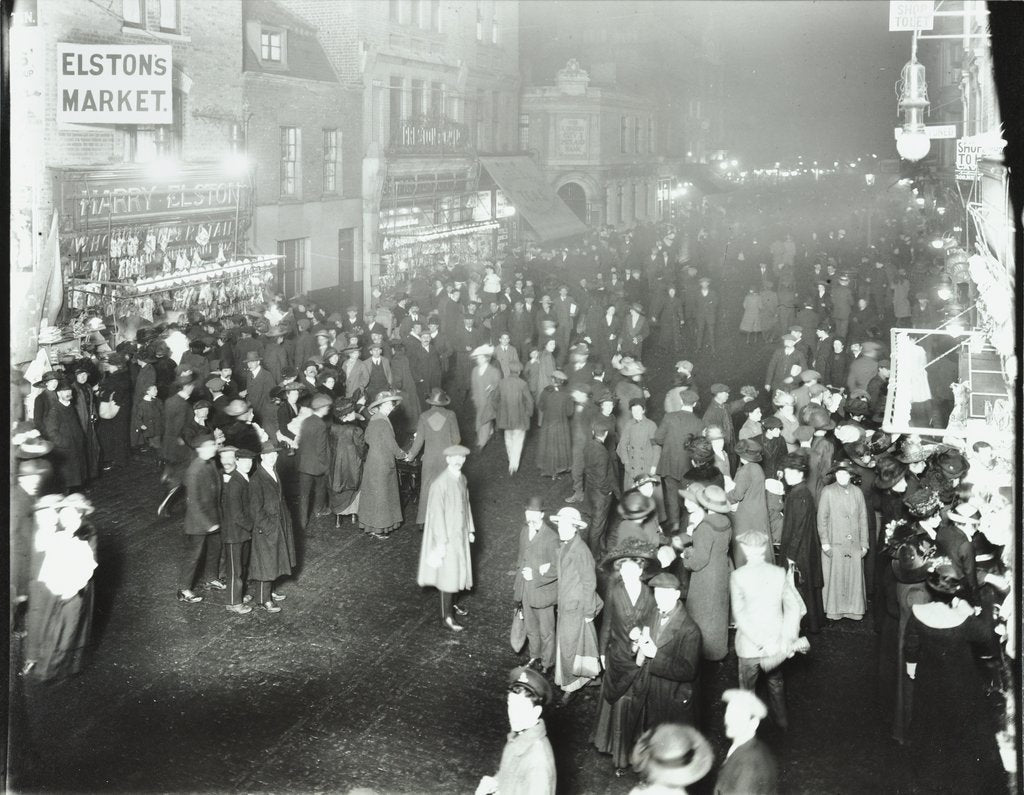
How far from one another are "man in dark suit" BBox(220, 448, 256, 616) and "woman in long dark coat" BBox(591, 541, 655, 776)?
11.5 ft

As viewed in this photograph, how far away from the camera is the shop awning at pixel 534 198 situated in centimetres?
3066

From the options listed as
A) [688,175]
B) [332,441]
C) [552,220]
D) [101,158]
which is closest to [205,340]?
[332,441]

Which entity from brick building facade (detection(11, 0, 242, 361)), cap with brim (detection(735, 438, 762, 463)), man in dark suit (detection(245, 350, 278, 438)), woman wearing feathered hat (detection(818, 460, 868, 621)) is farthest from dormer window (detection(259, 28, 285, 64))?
woman wearing feathered hat (detection(818, 460, 868, 621))

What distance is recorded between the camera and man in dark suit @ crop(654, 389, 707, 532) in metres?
10.0

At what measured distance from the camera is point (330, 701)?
697cm

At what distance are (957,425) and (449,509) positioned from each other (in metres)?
4.87

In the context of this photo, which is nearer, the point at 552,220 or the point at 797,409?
the point at 797,409

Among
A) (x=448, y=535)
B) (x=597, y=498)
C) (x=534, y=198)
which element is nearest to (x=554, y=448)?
(x=597, y=498)

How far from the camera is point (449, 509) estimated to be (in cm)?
809

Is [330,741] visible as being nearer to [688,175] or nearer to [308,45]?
[308,45]

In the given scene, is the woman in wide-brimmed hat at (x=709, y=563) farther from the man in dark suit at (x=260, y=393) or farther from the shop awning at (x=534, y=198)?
the shop awning at (x=534, y=198)

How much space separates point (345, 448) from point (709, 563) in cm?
462

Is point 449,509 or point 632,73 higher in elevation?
point 632,73

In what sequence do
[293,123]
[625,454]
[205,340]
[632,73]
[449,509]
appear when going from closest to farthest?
1. [449,509]
2. [625,454]
3. [205,340]
4. [293,123]
5. [632,73]
